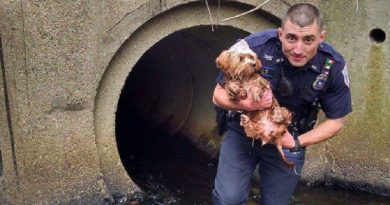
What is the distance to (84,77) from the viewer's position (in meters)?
4.40

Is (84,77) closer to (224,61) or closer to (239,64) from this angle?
(224,61)

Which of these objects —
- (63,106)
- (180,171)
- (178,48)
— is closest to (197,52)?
(178,48)

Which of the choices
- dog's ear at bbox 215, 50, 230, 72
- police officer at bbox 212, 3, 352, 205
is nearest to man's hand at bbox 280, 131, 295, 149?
police officer at bbox 212, 3, 352, 205

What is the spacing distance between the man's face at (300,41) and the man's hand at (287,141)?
1.47ft

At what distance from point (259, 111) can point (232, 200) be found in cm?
67

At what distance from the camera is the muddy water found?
527cm

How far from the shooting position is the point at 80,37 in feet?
14.1

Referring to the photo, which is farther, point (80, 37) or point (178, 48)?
point (178, 48)

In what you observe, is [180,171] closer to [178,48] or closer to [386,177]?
[178,48]

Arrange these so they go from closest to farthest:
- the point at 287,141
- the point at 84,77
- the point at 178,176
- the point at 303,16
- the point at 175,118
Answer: the point at 303,16
the point at 287,141
the point at 84,77
the point at 178,176
the point at 175,118

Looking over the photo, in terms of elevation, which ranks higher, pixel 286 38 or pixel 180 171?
pixel 286 38

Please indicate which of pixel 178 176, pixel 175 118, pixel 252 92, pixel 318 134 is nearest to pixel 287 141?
pixel 318 134

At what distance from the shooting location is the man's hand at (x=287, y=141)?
10.7 feet

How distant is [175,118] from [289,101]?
4.04m
